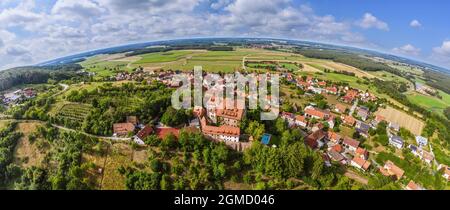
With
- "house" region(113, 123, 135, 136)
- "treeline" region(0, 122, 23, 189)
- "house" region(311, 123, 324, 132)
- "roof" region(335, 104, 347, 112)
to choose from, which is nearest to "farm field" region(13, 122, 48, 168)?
"treeline" region(0, 122, 23, 189)

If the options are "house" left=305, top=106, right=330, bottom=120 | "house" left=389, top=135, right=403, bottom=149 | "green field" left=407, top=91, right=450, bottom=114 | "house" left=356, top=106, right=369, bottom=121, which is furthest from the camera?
"green field" left=407, top=91, right=450, bottom=114

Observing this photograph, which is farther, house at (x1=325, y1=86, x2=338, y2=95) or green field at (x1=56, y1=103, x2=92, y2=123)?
house at (x1=325, y1=86, x2=338, y2=95)

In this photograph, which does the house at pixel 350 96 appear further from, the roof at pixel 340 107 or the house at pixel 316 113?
the house at pixel 316 113

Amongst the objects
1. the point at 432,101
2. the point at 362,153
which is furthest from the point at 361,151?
the point at 432,101

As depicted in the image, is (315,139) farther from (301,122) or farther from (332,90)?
(332,90)

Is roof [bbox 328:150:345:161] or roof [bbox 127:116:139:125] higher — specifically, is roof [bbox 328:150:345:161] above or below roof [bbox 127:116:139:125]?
below

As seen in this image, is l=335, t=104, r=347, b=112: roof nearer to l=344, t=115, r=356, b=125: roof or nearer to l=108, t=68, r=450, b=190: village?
l=108, t=68, r=450, b=190: village
